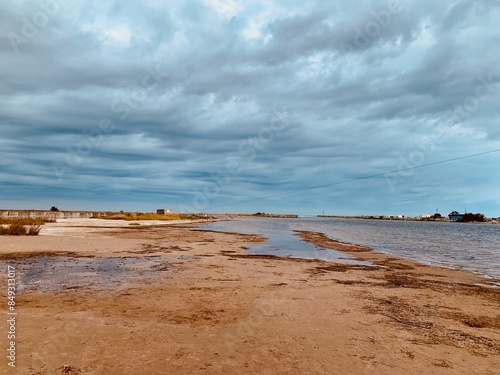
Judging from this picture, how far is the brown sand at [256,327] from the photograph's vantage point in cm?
594

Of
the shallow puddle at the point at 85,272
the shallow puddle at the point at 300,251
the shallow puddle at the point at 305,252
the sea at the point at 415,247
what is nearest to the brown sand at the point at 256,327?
the shallow puddle at the point at 85,272

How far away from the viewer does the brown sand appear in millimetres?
5938

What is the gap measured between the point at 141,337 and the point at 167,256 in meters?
13.8

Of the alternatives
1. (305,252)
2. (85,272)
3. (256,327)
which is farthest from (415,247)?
(256,327)

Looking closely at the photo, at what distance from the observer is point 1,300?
30.5 ft

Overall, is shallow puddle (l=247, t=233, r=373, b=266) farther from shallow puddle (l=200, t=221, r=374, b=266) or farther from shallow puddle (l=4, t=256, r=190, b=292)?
shallow puddle (l=4, t=256, r=190, b=292)

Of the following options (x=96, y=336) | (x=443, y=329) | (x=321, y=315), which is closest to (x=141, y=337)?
(x=96, y=336)

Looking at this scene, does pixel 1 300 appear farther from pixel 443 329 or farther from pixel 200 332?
pixel 443 329

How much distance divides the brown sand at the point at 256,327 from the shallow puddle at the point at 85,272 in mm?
567

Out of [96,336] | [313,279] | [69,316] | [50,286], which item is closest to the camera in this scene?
[96,336]

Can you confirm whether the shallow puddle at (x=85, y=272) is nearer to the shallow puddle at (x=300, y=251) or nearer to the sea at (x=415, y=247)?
the shallow puddle at (x=300, y=251)

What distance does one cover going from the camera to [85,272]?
1430 cm

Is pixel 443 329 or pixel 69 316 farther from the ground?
pixel 69 316

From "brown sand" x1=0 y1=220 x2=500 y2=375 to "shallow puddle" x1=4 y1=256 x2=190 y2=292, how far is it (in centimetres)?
57
